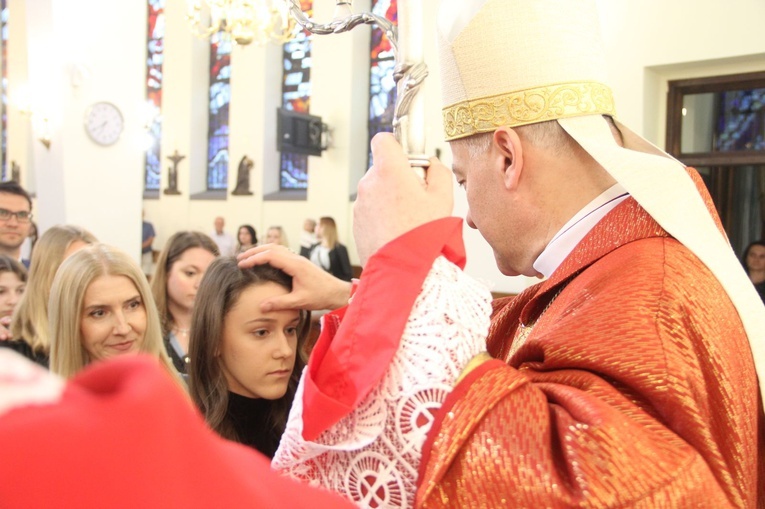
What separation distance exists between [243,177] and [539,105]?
39.0 feet

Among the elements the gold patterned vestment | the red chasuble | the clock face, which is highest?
the clock face

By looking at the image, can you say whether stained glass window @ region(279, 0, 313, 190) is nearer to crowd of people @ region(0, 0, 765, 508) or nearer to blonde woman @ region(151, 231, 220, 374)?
blonde woman @ region(151, 231, 220, 374)

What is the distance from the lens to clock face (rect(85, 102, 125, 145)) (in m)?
8.90

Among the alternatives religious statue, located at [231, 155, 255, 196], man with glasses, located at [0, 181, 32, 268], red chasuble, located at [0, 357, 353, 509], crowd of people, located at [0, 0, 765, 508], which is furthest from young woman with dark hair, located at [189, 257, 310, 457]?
religious statue, located at [231, 155, 255, 196]

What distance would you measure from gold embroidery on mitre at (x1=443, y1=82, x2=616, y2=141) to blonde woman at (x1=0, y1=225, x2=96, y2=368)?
2165 millimetres

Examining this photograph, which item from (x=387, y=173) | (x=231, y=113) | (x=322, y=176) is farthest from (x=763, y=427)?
(x=231, y=113)

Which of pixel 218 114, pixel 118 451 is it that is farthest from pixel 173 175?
pixel 118 451

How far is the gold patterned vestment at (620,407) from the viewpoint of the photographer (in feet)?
2.80

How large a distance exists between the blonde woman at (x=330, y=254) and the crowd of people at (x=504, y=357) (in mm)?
7731

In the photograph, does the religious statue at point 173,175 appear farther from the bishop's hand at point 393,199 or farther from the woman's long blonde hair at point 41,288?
the bishop's hand at point 393,199

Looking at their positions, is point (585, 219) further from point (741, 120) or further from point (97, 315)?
point (741, 120)

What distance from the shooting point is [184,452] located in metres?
0.40

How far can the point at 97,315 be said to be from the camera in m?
2.52

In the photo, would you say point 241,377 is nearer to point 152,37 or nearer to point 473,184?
point 473,184
